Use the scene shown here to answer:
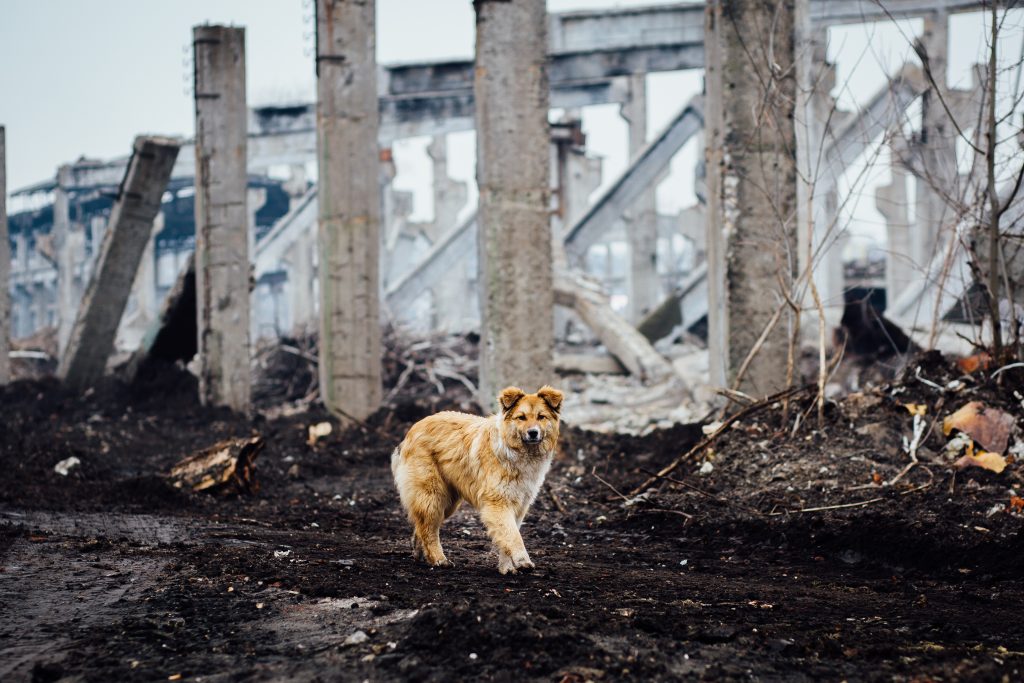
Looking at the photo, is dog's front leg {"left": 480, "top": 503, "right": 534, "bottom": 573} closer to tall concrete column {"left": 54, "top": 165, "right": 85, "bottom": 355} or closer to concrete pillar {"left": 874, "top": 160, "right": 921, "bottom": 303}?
concrete pillar {"left": 874, "top": 160, "right": 921, "bottom": 303}

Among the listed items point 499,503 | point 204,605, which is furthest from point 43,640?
point 499,503

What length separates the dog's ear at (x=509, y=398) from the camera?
19.0 feet

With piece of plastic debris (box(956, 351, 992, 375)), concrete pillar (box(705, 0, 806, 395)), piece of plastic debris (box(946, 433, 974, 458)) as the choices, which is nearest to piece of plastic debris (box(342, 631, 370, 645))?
piece of plastic debris (box(946, 433, 974, 458))

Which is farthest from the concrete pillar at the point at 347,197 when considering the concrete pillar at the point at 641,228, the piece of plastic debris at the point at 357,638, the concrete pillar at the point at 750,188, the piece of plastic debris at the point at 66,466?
the concrete pillar at the point at 641,228

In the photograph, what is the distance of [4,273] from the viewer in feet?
50.7

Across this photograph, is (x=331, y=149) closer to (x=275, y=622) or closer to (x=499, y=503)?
(x=499, y=503)

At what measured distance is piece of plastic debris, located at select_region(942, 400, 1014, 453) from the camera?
7.65 meters

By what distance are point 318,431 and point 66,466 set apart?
9.41 feet

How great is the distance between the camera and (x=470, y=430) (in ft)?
20.2

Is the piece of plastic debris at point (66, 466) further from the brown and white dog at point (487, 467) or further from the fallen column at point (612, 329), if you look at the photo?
the fallen column at point (612, 329)

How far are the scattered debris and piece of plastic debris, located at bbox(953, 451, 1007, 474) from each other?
5.49 metres

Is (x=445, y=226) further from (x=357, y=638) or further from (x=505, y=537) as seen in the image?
(x=357, y=638)

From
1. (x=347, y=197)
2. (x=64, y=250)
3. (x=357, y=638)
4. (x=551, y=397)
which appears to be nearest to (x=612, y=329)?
(x=347, y=197)

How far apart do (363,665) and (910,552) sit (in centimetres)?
389
